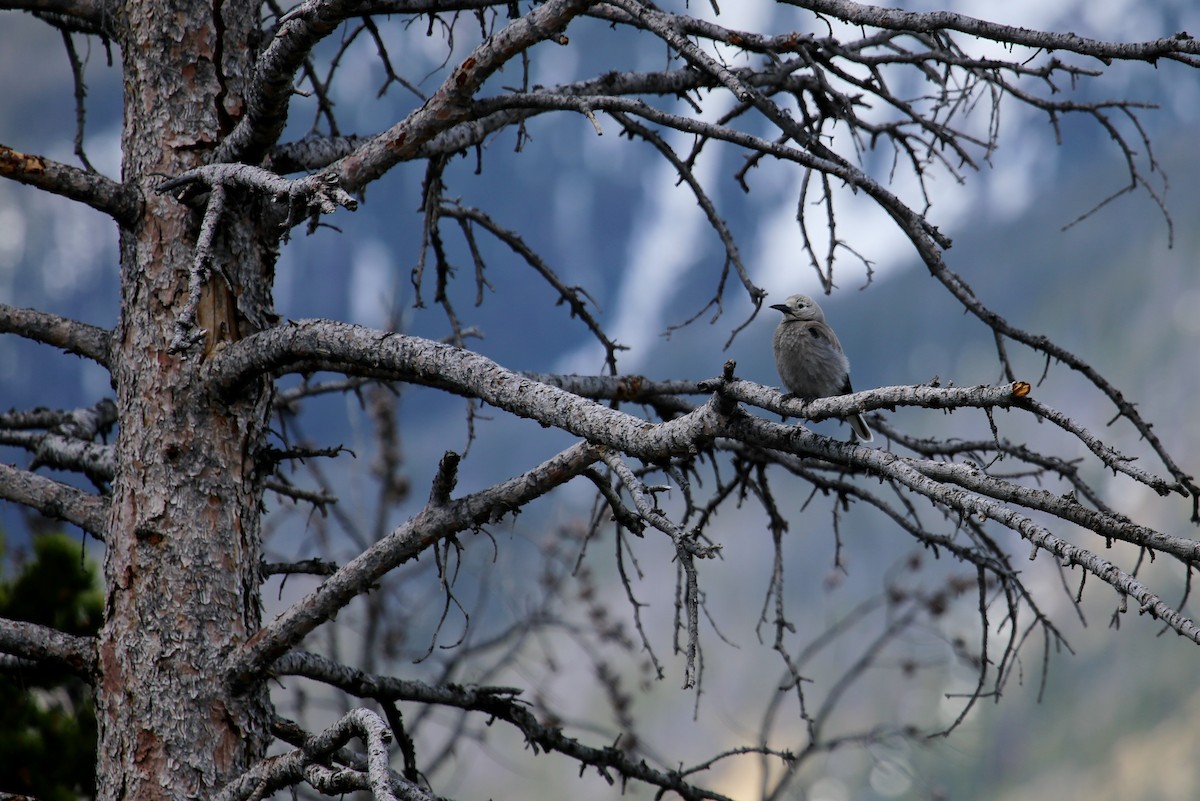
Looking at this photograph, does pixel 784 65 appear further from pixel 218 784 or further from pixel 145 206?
pixel 218 784

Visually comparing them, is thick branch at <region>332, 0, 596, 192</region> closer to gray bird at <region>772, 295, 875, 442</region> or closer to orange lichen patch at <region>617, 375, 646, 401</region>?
orange lichen patch at <region>617, 375, 646, 401</region>

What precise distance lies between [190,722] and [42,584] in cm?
A: 432

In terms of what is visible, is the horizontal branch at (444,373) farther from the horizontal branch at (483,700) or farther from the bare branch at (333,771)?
the horizontal branch at (483,700)

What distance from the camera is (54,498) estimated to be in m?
4.02

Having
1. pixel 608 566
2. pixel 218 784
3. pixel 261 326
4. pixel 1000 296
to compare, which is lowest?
pixel 218 784

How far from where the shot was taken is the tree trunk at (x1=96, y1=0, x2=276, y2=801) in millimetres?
3508

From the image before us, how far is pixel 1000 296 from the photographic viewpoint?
187ft

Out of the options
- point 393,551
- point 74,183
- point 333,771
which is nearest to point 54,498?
point 74,183

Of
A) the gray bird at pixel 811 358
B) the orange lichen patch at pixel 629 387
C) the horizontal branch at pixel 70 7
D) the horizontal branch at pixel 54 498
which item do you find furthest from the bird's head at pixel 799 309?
the horizontal branch at pixel 70 7

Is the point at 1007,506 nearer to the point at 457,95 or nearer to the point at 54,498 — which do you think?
the point at 457,95

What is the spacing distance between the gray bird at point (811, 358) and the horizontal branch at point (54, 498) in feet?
9.63

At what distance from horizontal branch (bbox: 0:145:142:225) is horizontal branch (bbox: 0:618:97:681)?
58.7 inches

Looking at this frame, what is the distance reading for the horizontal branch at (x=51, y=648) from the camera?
11.5ft

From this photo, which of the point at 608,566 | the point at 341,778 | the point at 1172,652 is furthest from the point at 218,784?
the point at 1172,652
